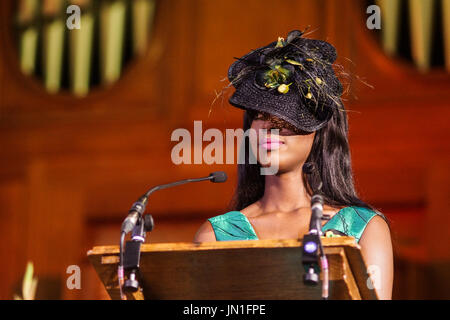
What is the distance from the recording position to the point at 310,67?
10.5 feet

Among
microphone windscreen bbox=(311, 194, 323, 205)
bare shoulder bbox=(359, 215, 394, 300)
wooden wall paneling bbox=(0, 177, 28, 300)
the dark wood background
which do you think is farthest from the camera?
wooden wall paneling bbox=(0, 177, 28, 300)

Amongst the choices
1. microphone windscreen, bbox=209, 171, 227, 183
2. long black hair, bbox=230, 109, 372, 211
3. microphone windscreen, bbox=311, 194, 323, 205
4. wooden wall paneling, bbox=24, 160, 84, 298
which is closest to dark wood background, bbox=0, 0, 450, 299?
wooden wall paneling, bbox=24, 160, 84, 298

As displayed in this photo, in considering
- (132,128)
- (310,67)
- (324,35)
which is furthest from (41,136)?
(310,67)

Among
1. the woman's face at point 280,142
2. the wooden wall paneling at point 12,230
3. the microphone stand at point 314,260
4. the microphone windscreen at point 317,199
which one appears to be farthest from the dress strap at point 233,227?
the wooden wall paneling at point 12,230

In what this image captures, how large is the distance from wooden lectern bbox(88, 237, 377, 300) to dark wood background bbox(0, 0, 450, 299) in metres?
3.69

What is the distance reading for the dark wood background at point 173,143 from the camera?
641 cm

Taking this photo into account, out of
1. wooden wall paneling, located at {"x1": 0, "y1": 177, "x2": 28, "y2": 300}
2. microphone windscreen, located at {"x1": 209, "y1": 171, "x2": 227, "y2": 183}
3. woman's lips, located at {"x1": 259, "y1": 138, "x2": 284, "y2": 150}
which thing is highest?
woman's lips, located at {"x1": 259, "y1": 138, "x2": 284, "y2": 150}

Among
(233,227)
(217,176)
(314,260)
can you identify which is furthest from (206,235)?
(314,260)

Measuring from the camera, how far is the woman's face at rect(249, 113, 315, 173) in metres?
3.18

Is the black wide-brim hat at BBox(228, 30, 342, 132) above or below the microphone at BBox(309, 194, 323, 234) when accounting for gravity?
above

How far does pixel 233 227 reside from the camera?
330 centimetres

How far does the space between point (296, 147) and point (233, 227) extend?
349mm

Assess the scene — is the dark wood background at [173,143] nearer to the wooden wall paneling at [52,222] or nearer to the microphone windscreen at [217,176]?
the wooden wall paneling at [52,222]

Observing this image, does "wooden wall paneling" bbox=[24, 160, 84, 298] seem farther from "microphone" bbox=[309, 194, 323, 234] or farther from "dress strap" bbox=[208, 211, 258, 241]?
"microphone" bbox=[309, 194, 323, 234]
